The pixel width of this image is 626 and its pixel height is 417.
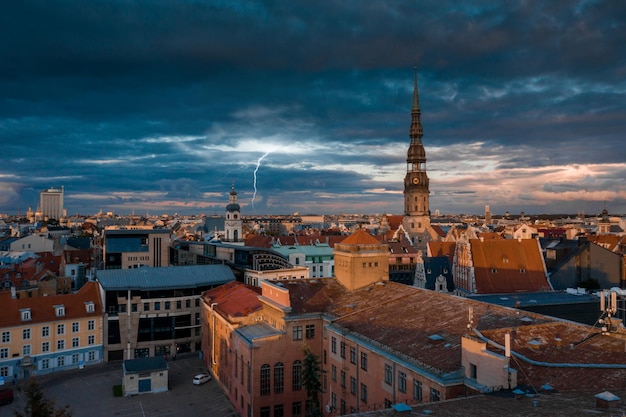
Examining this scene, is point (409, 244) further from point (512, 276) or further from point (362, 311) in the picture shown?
point (362, 311)

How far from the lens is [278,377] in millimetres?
53844

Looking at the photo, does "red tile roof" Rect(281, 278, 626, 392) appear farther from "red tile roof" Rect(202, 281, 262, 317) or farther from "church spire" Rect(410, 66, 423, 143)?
"church spire" Rect(410, 66, 423, 143)

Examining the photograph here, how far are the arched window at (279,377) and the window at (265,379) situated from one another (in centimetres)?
Answer: 79

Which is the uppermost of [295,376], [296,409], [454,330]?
[454,330]

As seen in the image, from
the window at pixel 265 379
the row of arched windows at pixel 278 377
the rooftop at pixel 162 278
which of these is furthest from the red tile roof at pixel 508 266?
the window at pixel 265 379

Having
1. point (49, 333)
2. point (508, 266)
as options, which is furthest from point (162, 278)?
point (508, 266)

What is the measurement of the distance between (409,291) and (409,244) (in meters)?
91.1

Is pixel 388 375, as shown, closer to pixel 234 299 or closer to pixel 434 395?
pixel 434 395

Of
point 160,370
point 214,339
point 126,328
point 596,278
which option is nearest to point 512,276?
point 596,278

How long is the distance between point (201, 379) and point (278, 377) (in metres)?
18.2

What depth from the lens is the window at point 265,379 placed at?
53.0 meters

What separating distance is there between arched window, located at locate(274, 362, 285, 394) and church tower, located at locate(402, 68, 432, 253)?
103 m

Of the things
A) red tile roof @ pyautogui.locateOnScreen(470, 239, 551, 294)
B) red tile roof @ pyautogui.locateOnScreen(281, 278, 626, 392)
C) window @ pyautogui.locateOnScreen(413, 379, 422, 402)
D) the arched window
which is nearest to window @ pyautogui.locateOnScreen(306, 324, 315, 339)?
red tile roof @ pyautogui.locateOnScreen(281, 278, 626, 392)

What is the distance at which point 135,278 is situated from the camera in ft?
265
